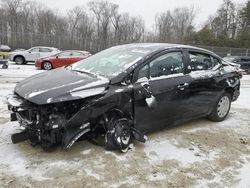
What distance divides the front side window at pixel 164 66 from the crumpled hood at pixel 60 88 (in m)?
0.70

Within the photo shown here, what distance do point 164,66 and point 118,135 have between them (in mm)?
1420

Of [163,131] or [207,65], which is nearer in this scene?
[163,131]

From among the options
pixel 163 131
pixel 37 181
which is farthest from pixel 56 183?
pixel 163 131

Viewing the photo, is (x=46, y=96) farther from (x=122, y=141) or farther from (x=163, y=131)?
(x=163, y=131)

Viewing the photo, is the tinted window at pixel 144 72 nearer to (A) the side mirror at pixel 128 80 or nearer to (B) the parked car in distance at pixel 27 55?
(A) the side mirror at pixel 128 80

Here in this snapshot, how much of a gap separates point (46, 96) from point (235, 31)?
4771 cm

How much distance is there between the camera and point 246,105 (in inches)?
301

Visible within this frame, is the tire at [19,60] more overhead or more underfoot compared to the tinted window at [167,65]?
more underfoot

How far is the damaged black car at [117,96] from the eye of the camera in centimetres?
334

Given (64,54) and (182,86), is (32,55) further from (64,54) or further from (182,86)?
(182,86)

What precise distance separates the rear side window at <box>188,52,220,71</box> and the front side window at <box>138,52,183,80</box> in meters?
0.29

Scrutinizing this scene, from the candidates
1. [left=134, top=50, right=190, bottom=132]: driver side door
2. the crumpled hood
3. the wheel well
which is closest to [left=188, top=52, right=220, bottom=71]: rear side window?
[left=134, top=50, right=190, bottom=132]: driver side door

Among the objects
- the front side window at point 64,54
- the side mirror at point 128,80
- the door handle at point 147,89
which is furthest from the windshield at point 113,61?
the front side window at point 64,54

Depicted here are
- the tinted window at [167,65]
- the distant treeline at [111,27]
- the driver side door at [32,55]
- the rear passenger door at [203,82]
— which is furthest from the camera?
the distant treeline at [111,27]
